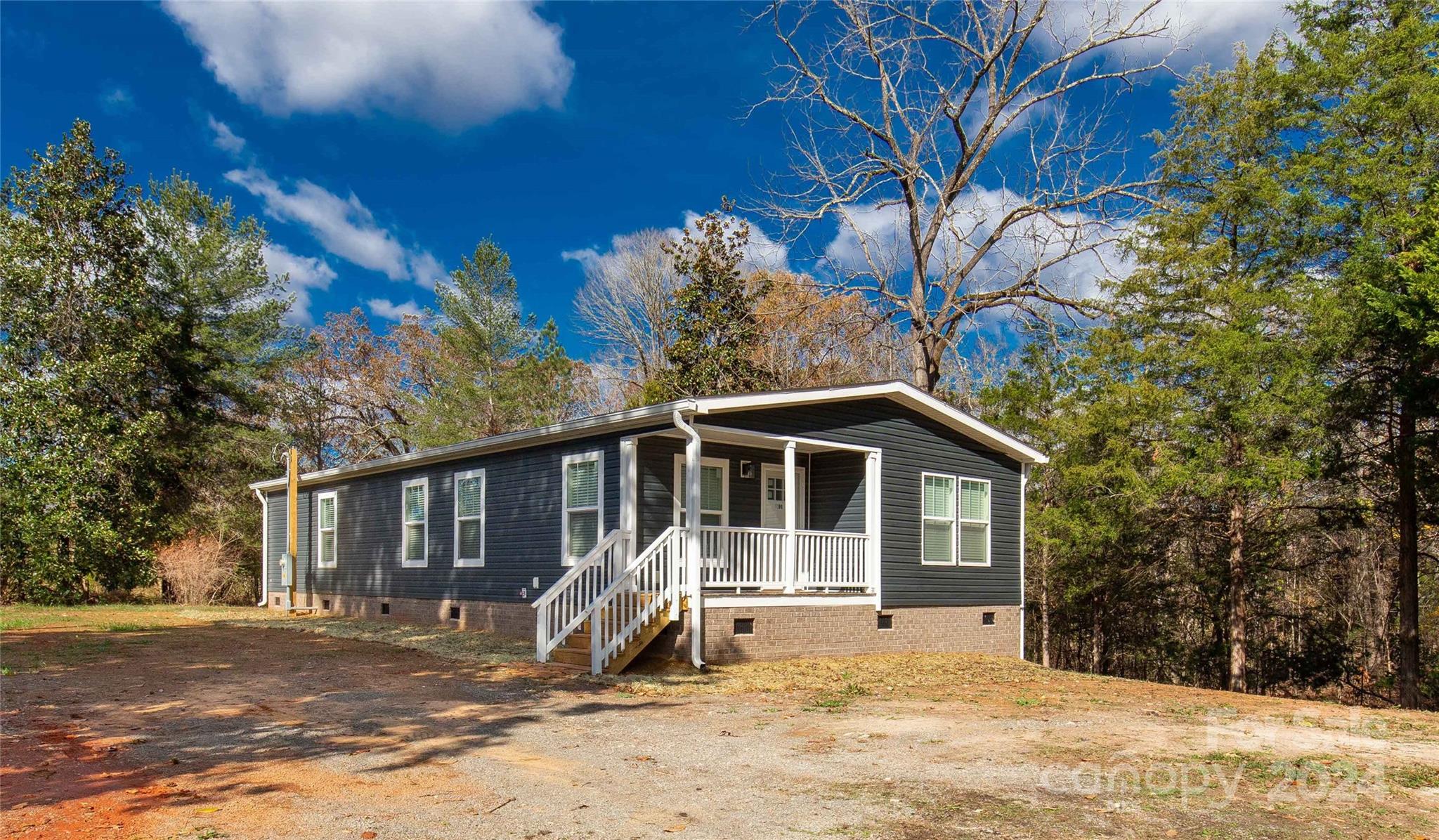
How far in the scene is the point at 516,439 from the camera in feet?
51.6

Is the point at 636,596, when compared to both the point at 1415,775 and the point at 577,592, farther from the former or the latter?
the point at 1415,775

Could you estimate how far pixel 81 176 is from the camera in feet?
81.8

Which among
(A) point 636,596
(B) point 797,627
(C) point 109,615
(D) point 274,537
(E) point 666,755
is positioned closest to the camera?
(E) point 666,755

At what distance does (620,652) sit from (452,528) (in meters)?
6.26

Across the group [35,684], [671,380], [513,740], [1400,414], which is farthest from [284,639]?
[1400,414]

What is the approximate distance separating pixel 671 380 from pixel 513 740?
21955 mm

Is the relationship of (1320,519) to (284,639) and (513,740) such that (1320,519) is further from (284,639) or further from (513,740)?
(284,639)

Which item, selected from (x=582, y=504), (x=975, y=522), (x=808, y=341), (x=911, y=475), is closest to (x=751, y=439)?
(x=582, y=504)

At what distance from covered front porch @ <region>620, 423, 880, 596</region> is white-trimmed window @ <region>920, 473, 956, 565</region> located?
1.35m

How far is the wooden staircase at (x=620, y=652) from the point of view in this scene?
12281 mm

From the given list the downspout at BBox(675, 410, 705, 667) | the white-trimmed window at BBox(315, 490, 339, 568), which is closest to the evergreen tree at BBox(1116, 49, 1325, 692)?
the downspout at BBox(675, 410, 705, 667)

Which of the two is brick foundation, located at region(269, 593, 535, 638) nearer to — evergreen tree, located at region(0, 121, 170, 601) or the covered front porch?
the covered front porch

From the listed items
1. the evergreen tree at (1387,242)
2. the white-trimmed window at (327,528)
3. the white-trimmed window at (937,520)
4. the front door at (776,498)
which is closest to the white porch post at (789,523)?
the front door at (776,498)

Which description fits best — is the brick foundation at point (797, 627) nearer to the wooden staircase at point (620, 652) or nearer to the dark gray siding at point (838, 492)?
the wooden staircase at point (620, 652)
